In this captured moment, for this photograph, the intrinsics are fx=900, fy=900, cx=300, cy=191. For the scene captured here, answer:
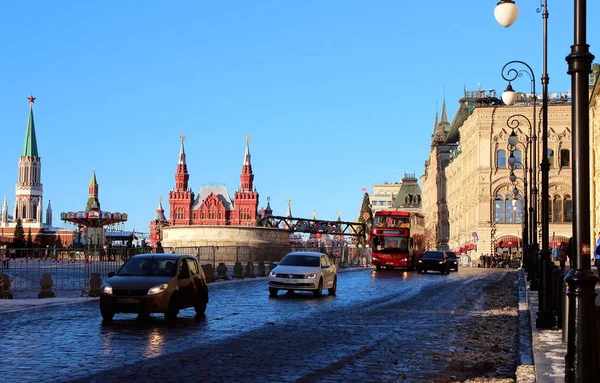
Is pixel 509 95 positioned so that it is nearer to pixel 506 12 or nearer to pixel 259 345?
pixel 506 12

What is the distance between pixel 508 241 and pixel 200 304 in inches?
2906

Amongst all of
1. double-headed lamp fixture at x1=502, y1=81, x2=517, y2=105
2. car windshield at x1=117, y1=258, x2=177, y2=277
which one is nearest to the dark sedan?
double-headed lamp fixture at x1=502, y1=81, x2=517, y2=105

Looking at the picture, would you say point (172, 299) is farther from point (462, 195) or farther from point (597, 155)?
point (462, 195)

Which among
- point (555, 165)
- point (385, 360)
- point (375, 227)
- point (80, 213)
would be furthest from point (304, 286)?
point (80, 213)

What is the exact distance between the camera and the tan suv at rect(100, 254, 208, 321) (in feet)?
57.6

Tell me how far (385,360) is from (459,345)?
2.38m

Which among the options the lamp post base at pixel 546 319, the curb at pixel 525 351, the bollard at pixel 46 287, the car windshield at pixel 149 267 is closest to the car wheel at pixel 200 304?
the car windshield at pixel 149 267

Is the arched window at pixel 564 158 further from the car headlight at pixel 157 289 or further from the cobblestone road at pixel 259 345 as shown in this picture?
the car headlight at pixel 157 289

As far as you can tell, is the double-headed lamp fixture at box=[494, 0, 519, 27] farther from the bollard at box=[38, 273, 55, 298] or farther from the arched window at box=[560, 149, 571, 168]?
the arched window at box=[560, 149, 571, 168]

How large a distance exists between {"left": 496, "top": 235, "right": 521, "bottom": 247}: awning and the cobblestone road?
6856cm

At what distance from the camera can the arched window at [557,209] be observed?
8906 centimetres

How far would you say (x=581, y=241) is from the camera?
8.20 metres

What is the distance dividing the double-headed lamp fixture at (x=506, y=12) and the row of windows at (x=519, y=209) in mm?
76114

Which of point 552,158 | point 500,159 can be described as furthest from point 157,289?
point 552,158
